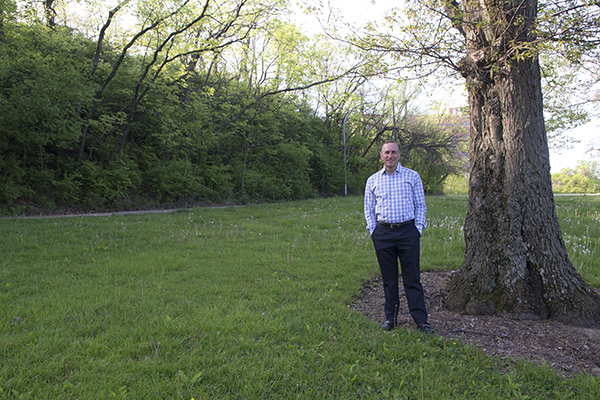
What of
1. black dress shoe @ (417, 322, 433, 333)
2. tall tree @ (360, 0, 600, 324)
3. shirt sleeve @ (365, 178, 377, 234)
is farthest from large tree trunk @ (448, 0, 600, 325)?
shirt sleeve @ (365, 178, 377, 234)

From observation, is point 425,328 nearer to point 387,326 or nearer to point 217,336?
point 387,326

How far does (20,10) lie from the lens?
474 inches

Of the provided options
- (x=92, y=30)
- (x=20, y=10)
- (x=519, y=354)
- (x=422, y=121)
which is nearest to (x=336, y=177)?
(x=422, y=121)

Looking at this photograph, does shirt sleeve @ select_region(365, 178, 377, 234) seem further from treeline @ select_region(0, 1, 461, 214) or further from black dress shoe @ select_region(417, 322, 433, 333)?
treeline @ select_region(0, 1, 461, 214)

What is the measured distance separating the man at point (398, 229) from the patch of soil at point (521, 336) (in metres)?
0.35

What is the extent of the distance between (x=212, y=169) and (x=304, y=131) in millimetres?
11478

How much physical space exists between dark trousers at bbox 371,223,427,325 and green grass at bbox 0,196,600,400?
0.32m

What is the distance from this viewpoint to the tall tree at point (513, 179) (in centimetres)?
399

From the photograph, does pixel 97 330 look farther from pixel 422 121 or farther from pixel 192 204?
pixel 422 121

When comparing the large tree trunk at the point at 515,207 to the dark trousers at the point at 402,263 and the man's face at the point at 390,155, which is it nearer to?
the dark trousers at the point at 402,263

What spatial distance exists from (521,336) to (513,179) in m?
1.79

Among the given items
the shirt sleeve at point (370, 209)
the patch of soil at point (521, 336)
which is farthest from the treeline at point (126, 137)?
the patch of soil at point (521, 336)

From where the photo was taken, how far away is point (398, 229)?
382 centimetres

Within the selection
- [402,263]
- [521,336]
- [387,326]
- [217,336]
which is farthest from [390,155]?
[217,336]
